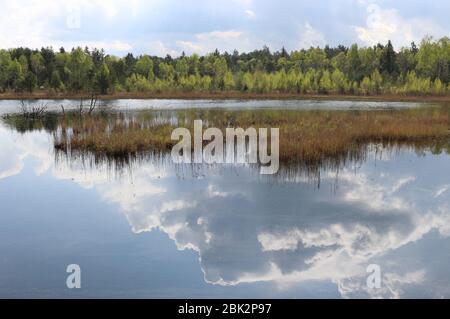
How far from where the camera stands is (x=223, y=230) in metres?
10.8

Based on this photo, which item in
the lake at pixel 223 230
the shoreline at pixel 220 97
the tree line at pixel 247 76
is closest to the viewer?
the lake at pixel 223 230

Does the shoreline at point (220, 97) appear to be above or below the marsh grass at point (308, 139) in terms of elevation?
above

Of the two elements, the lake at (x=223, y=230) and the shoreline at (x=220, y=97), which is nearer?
the lake at (x=223, y=230)

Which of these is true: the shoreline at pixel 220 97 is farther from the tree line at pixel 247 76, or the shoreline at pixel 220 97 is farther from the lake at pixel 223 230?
the lake at pixel 223 230

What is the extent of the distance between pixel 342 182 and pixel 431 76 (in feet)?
252

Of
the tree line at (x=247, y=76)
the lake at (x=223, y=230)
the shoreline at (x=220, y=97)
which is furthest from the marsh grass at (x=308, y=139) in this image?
the tree line at (x=247, y=76)

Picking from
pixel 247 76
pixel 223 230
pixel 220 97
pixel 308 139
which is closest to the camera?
pixel 223 230

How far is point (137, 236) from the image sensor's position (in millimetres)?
10328

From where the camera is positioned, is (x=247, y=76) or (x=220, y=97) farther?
(x=247, y=76)

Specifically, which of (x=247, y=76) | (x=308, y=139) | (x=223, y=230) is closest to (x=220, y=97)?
(x=247, y=76)

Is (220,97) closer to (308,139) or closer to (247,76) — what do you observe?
(247,76)

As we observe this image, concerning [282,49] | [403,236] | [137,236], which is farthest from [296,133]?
[282,49]

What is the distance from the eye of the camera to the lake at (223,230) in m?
8.15
